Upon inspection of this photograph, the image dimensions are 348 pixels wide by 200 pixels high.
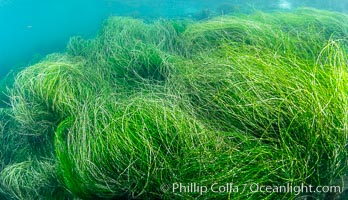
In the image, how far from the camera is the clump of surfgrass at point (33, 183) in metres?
2.25

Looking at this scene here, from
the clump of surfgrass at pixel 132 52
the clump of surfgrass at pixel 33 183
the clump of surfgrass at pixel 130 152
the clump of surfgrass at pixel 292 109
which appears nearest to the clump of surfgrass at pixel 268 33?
the clump of surfgrass at pixel 132 52

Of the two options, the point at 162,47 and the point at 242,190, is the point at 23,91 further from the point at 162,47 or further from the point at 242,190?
the point at 242,190

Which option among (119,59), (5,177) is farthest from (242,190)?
(119,59)

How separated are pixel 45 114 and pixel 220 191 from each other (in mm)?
1977

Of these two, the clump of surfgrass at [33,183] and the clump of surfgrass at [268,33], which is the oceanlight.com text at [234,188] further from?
the clump of surfgrass at [268,33]

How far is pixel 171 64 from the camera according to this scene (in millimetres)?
2826

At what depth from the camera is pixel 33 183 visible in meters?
2.30

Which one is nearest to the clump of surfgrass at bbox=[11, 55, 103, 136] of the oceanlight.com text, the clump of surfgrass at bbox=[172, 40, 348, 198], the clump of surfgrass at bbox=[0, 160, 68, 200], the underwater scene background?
the underwater scene background

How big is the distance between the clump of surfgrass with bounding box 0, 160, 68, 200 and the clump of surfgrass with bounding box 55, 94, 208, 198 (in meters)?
0.44

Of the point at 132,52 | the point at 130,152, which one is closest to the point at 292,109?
the point at 130,152

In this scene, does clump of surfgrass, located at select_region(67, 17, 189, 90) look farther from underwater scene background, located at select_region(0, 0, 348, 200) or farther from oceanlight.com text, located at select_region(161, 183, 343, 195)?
oceanlight.com text, located at select_region(161, 183, 343, 195)

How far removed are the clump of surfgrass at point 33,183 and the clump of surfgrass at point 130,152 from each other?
438 millimetres

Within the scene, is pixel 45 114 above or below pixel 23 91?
below

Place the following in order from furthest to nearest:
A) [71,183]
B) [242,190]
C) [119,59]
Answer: [119,59] < [71,183] < [242,190]
